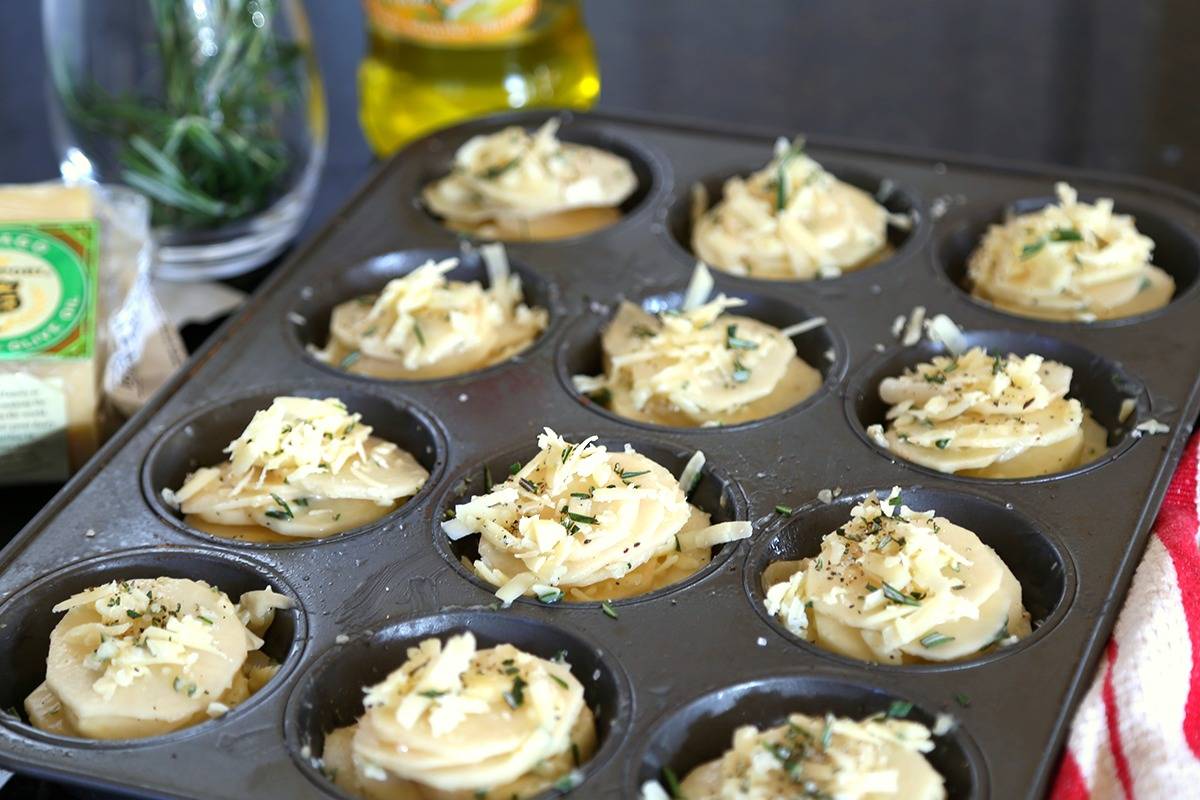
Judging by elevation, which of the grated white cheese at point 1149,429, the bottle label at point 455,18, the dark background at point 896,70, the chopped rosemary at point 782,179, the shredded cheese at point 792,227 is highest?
the bottle label at point 455,18

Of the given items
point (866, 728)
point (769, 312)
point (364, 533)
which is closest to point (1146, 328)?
point (769, 312)

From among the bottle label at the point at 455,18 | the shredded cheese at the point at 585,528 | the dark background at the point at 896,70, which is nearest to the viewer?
the shredded cheese at the point at 585,528

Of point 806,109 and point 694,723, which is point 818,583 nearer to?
point 694,723

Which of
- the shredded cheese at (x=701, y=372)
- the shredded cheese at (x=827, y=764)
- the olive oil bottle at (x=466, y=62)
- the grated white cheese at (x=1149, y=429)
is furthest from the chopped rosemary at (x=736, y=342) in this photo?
the olive oil bottle at (x=466, y=62)

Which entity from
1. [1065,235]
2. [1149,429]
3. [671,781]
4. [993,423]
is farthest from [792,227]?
[671,781]

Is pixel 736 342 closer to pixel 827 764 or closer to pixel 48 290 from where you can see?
pixel 827 764

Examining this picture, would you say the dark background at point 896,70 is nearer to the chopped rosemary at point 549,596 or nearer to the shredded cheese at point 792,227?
the shredded cheese at point 792,227
